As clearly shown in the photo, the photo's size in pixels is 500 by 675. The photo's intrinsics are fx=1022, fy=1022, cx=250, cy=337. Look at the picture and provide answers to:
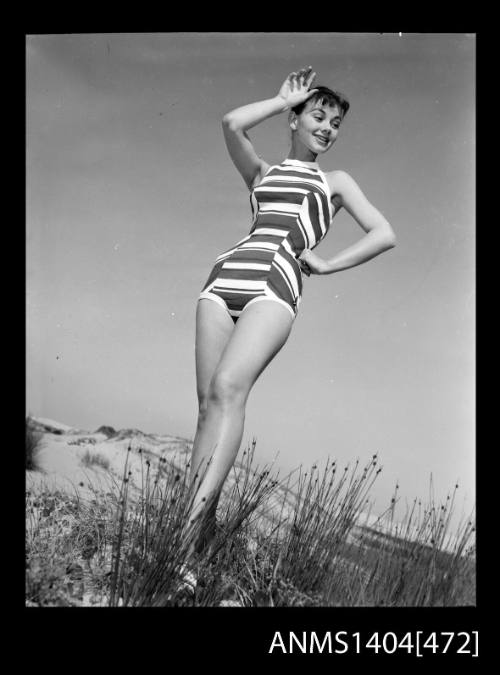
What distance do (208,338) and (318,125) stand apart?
117cm

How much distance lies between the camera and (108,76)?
5066 millimetres

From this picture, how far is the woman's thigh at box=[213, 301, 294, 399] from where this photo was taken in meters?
4.42

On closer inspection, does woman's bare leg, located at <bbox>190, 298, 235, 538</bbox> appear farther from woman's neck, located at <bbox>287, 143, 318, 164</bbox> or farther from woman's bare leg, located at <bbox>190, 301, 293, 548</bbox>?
woman's neck, located at <bbox>287, 143, 318, 164</bbox>

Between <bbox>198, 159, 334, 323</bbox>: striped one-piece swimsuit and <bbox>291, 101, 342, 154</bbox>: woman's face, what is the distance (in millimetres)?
101

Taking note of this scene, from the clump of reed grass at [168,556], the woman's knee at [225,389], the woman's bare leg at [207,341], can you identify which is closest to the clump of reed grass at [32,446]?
the clump of reed grass at [168,556]

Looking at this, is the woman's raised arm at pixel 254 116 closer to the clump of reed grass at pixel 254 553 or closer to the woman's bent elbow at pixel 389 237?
the woman's bent elbow at pixel 389 237

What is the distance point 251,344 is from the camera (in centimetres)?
446

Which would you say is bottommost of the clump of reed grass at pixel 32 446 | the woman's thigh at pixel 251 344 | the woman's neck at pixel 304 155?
the clump of reed grass at pixel 32 446

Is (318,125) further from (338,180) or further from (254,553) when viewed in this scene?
(254,553)

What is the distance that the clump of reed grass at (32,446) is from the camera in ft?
16.0

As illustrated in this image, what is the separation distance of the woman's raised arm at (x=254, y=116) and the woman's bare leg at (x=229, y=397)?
0.85 meters

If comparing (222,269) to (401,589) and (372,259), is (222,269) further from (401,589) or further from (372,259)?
(401,589)

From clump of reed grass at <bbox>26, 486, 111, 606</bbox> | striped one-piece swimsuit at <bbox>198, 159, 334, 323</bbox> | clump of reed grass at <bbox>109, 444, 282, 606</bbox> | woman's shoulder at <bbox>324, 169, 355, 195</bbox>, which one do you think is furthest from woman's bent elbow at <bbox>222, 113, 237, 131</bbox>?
clump of reed grass at <bbox>26, 486, 111, 606</bbox>

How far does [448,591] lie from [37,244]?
99.6 inches
